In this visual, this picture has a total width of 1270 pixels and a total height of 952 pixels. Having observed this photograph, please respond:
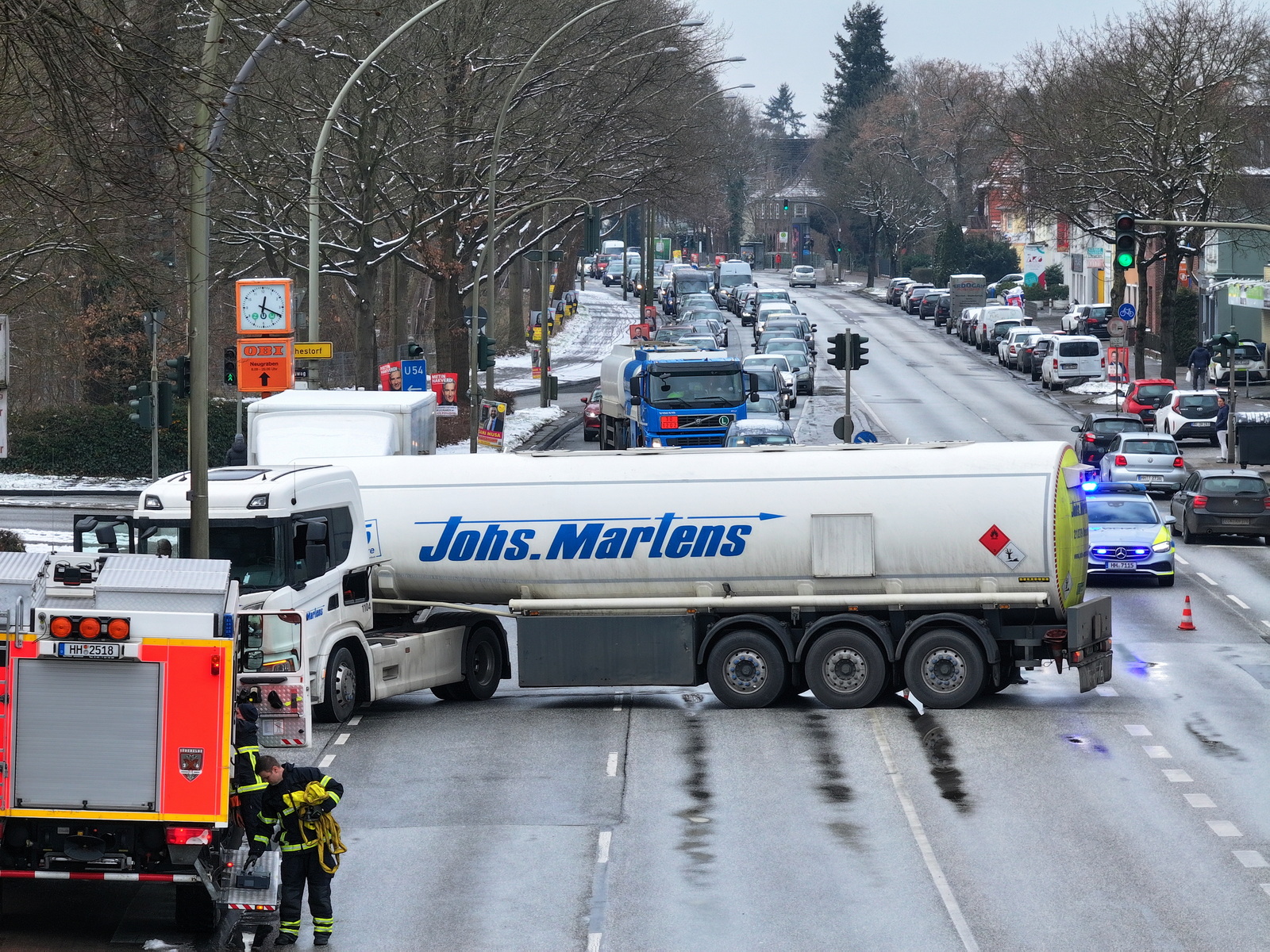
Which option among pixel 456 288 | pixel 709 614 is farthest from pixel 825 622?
pixel 456 288

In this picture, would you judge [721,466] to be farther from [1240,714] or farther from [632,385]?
[632,385]

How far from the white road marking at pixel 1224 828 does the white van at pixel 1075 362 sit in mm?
54108

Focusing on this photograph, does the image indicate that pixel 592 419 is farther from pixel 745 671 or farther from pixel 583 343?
pixel 583 343

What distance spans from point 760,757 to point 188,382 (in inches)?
298

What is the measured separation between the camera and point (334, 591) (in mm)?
20531

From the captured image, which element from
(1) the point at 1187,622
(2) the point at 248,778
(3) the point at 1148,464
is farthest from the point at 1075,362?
(2) the point at 248,778

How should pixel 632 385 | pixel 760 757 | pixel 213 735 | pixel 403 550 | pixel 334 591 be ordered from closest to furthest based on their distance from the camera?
1. pixel 213 735
2. pixel 760 757
3. pixel 334 591
4. pixel 403 550
5. pixel 632 385

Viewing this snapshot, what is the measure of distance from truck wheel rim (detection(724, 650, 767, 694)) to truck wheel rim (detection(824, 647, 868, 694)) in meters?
0.72

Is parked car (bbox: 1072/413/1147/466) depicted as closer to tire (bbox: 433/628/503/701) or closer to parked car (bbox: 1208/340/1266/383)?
parked car (bbox: 1208/340/1266/383)

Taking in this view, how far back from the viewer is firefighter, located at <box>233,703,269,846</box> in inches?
496

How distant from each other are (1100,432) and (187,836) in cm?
3880

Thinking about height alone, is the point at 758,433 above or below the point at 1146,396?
below

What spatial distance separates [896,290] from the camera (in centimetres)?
11525

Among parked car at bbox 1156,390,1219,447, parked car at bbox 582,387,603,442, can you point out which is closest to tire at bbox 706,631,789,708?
parked car at bbox 582,387,603,442
